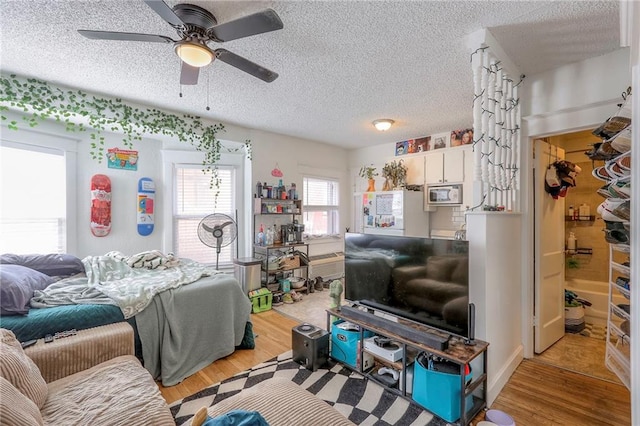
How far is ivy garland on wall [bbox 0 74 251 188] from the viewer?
256cm

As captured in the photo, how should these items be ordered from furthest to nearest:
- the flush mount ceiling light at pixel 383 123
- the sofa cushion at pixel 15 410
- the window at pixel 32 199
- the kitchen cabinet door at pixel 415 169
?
the kitchen cabinet door at pixel 415 169 < the flush mount ceiling light at pixel 383 123 < the window at pixel 32 199 < the sofa cushion at pixel 15 410

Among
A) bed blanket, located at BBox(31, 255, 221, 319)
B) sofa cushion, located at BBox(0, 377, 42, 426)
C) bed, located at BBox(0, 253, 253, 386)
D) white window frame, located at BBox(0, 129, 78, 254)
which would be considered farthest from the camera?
white window frame, located at BBox(0, 129, 78, 254)

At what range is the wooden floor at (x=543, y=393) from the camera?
6.11ft

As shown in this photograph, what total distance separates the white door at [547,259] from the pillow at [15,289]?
13.3 feet

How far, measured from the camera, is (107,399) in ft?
4.54

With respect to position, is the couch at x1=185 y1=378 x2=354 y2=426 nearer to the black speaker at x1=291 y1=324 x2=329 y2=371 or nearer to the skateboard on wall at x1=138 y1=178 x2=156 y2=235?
the black speaker at x1=291 y1=324 x2=329 y2=371

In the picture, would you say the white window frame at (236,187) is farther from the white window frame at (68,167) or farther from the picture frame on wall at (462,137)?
the picture frame on wall at (462,137)

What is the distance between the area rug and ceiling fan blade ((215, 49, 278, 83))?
2304 millimetres

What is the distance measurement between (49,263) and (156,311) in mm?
1268

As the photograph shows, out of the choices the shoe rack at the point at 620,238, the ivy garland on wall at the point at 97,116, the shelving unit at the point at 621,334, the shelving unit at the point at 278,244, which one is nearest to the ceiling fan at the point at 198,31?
the ivy garland on wall at the point at 97,116

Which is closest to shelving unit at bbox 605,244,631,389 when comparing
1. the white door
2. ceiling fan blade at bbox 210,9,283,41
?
the white door

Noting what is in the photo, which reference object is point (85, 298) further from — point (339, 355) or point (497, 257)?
point (497, 257)

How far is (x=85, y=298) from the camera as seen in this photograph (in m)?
2.18

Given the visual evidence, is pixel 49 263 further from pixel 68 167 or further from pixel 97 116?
pixel 97 116
